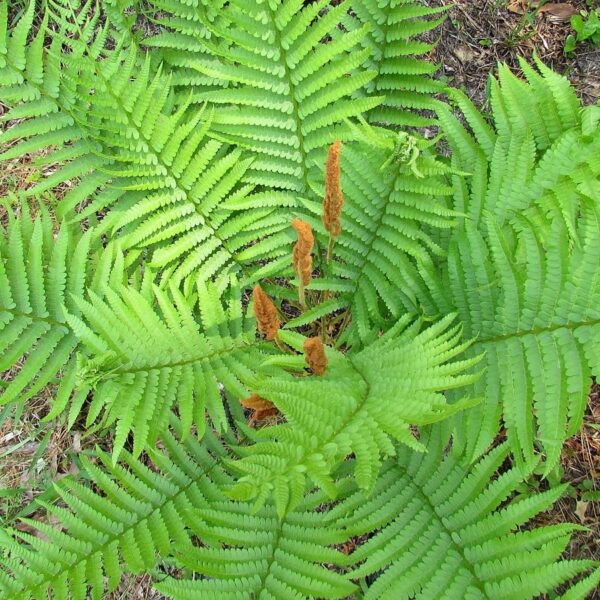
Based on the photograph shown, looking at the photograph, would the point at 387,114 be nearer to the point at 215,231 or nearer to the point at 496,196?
the point at 496,196

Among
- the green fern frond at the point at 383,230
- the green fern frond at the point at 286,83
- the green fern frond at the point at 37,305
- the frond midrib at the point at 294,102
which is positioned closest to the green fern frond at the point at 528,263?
the green fern frond at the point at 383,230

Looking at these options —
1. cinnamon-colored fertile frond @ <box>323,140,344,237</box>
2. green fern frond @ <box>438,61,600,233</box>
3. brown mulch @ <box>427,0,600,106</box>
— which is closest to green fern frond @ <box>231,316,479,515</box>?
cinnamon-colored fertile frond @ <box>323,140,344,237</box>

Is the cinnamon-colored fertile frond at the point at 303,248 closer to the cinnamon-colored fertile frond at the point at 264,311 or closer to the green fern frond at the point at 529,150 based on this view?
the cinnamon-colored fertile frond at the point at 264,311

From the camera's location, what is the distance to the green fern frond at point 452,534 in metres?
2.07

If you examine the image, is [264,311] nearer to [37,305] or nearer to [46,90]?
[37,305]

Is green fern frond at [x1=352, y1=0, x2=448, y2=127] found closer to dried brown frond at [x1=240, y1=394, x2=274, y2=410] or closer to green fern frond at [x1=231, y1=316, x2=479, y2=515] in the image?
green fern frond at [x1=231, y1=316, x2=479, y2=515]

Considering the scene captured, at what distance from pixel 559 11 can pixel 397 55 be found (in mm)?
1453

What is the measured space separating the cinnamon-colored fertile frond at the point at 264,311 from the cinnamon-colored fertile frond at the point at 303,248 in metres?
0.17

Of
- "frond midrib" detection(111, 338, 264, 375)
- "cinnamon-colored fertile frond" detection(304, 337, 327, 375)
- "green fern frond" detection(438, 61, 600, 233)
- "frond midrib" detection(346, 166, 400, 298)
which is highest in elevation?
"green fern frond" detection(438, 61, 600, 233)

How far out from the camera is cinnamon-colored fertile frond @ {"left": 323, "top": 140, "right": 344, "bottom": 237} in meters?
1.75

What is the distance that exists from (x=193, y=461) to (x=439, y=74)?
2.58m

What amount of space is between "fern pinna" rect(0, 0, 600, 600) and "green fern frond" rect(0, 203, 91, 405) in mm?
10

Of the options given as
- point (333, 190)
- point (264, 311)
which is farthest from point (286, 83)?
point (264, 311)

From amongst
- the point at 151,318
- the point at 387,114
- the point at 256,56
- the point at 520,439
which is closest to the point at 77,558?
the point at 151,318
